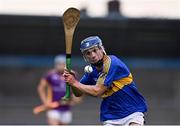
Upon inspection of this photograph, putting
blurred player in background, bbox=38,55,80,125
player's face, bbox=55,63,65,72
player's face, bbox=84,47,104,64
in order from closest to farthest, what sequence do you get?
1. player's face, bbox=84,47,104,64
2. player's face, bbox=55,63,65,72
3. blurred player in background, bbox=38,55,80,125

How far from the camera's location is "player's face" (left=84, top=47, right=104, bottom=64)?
Answer: 9.82 m

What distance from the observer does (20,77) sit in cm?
2145

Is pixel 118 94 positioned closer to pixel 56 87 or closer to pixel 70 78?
pixel 70 78

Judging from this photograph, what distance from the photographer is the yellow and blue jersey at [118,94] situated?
32.7ft

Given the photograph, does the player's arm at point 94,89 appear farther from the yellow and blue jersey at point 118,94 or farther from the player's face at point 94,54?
the player's face at point 94,54

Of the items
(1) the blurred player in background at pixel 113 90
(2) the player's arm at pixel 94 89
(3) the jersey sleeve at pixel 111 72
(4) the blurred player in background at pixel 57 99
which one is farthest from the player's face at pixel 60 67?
(2) the player's arm at pixel 94 89

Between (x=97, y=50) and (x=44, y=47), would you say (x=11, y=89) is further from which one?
(x=97, y=50)

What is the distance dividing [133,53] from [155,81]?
0.88m

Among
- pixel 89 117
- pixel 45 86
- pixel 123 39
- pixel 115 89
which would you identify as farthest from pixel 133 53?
pixel 115 89

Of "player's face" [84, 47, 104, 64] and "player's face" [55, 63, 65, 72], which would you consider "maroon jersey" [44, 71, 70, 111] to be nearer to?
"player's face" [55, 63, 65, 72]

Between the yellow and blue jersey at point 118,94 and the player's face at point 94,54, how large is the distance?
11cm

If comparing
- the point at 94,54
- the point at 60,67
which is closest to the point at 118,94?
the point at 94,54

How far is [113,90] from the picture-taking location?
1004cm

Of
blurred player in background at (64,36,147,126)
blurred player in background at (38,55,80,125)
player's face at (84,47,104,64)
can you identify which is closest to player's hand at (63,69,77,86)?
blurred player in background at (64,36,147,126)
